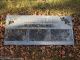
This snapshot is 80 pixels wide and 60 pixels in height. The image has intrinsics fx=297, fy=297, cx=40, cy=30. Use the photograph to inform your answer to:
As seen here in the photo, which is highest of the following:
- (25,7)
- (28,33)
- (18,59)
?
(25,7)

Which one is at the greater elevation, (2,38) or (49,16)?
(49,16)

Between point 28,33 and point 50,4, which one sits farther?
point 50,4

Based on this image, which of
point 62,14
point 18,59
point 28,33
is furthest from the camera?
point 62,14

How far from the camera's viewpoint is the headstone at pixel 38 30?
171 inches

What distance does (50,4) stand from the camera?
4895 mm

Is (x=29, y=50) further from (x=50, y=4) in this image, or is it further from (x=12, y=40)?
(x=50, y=4)

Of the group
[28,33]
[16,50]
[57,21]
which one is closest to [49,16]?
[57,21]

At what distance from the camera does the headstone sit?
4.34 m

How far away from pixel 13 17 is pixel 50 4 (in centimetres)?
69

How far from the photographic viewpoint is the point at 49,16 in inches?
184

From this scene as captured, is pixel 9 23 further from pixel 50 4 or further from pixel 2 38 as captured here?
pixel 50 4

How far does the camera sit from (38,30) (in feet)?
14.6

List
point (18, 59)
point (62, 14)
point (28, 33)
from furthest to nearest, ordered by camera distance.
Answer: point (62, 14), point (28, 33), point (18, 59)

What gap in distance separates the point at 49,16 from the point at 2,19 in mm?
739
